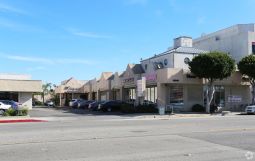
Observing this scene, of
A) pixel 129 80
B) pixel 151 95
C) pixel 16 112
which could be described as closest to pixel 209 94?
pixel 151 95

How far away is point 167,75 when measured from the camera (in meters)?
43.8

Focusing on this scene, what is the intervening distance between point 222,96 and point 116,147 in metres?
37.7

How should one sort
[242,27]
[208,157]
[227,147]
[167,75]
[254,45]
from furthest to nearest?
[242,27]
[254,45]
[167,75]
[227,147]
[208,157]

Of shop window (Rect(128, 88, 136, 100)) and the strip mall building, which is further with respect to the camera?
shop window (Rect(128, 88, 136, 100))

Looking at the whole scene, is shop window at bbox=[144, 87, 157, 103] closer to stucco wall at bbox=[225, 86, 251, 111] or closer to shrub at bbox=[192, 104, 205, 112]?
shrub at bbox=[192, 104, 205, 112]

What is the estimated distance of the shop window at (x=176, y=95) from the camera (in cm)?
4584

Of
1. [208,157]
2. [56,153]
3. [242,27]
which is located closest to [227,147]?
[208,157]

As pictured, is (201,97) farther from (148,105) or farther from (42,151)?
(42,151)

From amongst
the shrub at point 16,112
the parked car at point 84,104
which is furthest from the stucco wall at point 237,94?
the shrub at point 16,112

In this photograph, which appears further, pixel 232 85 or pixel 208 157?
pixel 232 85

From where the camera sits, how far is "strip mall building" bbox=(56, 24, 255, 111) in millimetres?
44969

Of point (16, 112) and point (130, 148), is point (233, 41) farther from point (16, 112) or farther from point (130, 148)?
point (130, 148)

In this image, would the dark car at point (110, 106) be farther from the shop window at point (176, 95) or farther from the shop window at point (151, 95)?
the shop window at point (176, 95)

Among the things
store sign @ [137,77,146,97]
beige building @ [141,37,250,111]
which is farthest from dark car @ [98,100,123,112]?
store sign @ [137,77,146,97]
